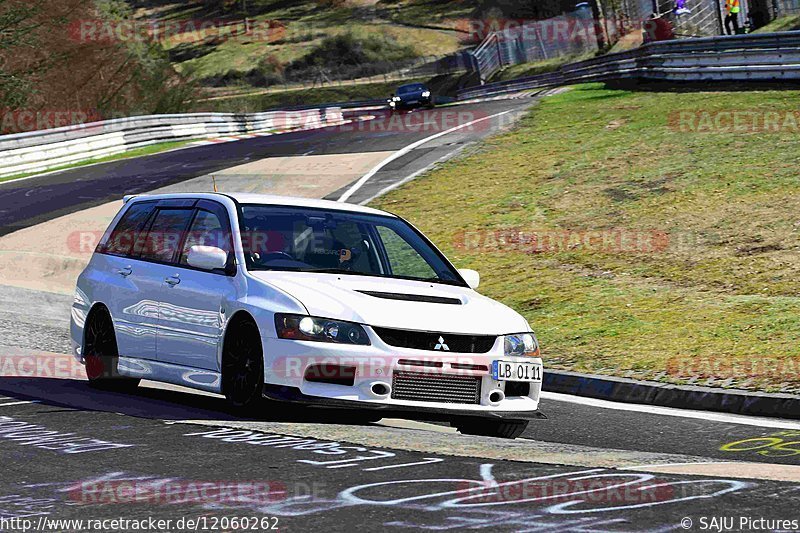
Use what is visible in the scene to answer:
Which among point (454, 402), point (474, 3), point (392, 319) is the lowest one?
point (454, 402)

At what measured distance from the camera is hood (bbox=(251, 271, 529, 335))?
832cm

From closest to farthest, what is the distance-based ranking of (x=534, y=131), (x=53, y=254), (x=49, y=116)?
(x=53, y=254) < (x=534, y=131) < (x=49, y=116)

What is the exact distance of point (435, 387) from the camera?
27.4ft

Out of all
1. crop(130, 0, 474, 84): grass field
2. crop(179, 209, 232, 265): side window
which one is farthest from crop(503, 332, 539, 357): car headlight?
crop(130, 0, 474, 84): grass field

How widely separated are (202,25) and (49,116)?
102m

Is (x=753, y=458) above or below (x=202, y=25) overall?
below

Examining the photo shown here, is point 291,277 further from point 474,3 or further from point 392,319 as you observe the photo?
point 474,3

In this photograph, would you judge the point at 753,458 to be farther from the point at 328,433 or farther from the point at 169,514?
the point at 169,514

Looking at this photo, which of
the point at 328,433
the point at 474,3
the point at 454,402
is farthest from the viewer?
the point at 474,3

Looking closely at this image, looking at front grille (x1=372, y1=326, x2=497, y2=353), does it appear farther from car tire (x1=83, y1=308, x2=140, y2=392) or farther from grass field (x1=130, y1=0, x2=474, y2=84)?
grass field (x1=130, y1=0, x2=474, y2=84)

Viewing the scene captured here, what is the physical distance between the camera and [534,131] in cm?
3156

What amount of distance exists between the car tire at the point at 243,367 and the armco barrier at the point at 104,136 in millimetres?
28080

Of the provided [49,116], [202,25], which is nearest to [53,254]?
[49,116]

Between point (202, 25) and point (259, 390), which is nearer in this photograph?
point (259, 390)
